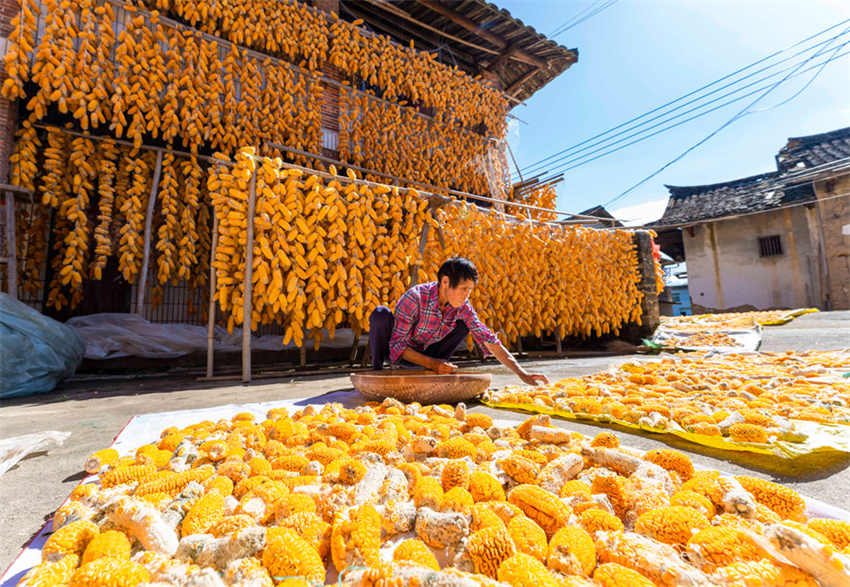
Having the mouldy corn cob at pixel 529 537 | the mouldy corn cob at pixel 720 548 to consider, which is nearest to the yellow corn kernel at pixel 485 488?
the mouldy corn cob at pixel 529 537

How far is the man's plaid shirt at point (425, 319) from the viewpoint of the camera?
2.61 m

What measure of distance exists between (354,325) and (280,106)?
14.0ft

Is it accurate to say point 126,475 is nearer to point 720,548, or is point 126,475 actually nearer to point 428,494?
point 428,494

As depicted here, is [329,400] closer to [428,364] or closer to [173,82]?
[428,364]

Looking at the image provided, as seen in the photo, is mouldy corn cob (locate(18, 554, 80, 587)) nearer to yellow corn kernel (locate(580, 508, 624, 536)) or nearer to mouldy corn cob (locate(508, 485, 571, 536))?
mouldy corn cob (locate(508, 485, 571, 536))

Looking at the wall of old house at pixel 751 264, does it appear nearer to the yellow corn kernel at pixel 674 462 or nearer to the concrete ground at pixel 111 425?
the concrete ground at pixel 111 425

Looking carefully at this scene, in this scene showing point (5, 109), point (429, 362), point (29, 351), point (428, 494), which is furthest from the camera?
point (5, 109)

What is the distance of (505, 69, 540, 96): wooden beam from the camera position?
967 cm

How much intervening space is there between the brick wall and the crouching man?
5.18 metres

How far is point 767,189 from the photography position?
13656mm

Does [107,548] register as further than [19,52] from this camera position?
No

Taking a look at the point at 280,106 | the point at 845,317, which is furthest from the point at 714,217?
the point at 280,106

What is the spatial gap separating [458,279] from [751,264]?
15233 mm

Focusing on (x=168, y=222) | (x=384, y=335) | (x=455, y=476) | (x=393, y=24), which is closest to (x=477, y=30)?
(x=393, y=24)
